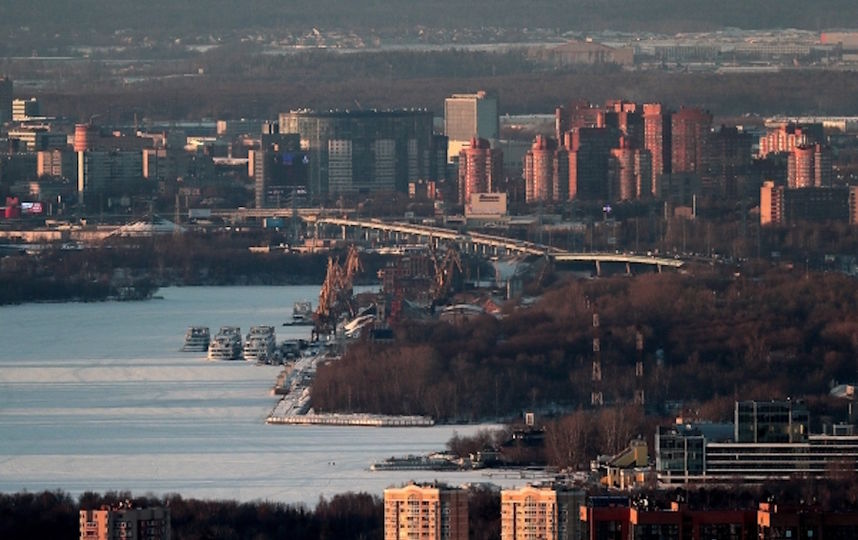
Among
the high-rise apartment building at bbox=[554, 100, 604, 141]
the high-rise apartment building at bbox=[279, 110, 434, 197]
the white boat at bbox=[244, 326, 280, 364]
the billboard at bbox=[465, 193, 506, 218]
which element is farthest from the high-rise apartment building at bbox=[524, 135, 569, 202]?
the white boat at bbox=[244, 326, 280, 364]

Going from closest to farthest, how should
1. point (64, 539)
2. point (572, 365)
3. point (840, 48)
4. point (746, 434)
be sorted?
point (64, 539), point (746, 434), point (572, 365), point (840, 48)

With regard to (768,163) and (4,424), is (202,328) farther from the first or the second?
(768,163)

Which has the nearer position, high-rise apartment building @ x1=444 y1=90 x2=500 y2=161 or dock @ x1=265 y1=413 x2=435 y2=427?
dock @ x1=265 y1=413 x2=435 y2=427

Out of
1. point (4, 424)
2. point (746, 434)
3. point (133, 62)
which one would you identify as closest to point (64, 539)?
point (746, 434)

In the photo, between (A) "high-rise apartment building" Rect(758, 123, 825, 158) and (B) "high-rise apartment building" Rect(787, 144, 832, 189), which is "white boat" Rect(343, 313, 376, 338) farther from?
(A) "high-rise apartment building" Rect(758, 123, 825, 158)

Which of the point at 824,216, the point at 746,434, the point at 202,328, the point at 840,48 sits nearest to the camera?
the point at 746,434
